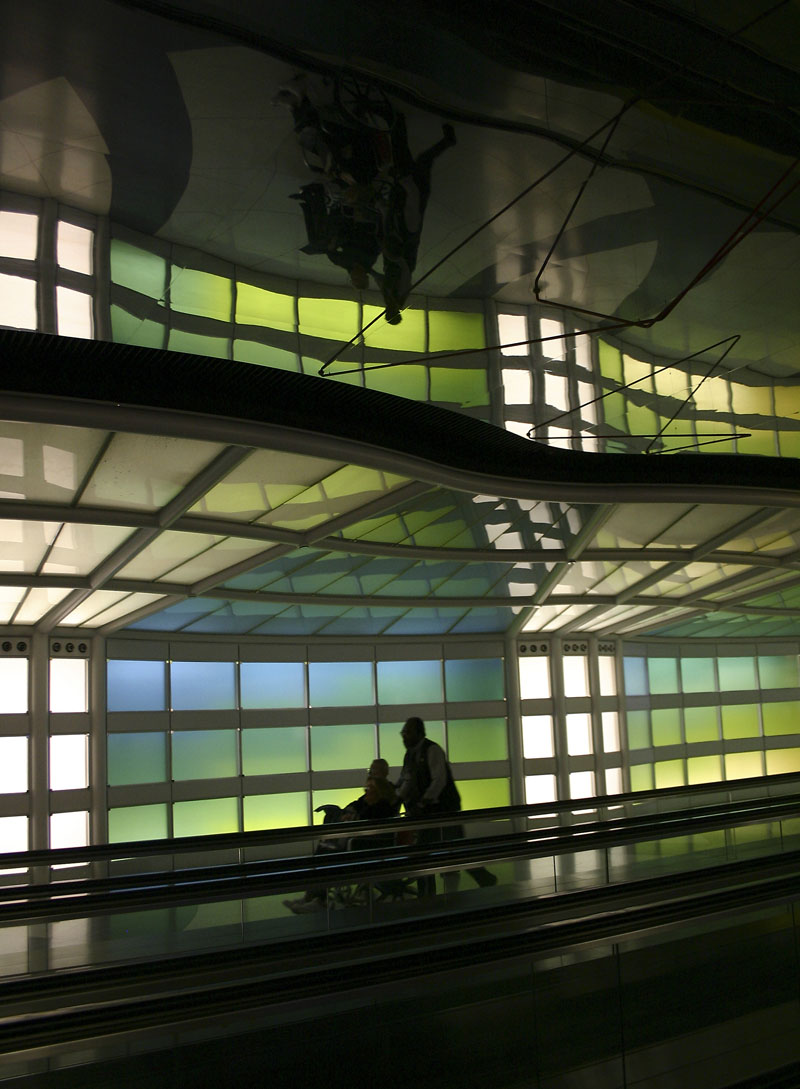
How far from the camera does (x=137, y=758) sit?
1908 centimetres

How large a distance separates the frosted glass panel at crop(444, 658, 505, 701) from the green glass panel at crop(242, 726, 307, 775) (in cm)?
404

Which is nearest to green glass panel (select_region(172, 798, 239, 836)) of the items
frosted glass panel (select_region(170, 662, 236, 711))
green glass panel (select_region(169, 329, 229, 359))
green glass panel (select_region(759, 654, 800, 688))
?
frosted glass panel (select_region(170, 662, 236, 711))

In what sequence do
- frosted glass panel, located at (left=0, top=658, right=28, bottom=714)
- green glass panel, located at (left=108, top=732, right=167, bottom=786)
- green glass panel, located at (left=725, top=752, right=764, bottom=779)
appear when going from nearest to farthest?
frosted glass panel, located at (left=0, top=658, right=28, bottom=714) < green glass panel, located at (left=108, top=732, right=167, bottom=786) < green glass panel, located at (left=725, top=752, right=764, bottom=779)

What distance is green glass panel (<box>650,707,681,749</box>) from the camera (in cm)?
2811

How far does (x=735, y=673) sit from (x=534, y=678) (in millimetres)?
10051

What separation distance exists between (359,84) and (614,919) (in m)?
6.03

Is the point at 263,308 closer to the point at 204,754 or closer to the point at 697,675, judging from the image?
the point at 204,754

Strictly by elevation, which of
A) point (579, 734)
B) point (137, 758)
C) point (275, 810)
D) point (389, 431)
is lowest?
point (275, 810)

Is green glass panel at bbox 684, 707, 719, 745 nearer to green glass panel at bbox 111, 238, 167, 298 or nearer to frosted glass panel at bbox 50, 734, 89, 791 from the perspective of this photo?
frosted glass panel at bbox 50, 734, 89, 791

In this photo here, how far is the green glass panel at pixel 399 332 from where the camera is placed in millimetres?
9975

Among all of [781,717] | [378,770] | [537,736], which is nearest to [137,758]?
[378,770]

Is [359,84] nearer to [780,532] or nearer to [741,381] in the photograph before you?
[741,381]

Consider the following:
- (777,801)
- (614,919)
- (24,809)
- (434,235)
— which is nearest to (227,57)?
(434,235)

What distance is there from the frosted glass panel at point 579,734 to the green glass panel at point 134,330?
726 inches
